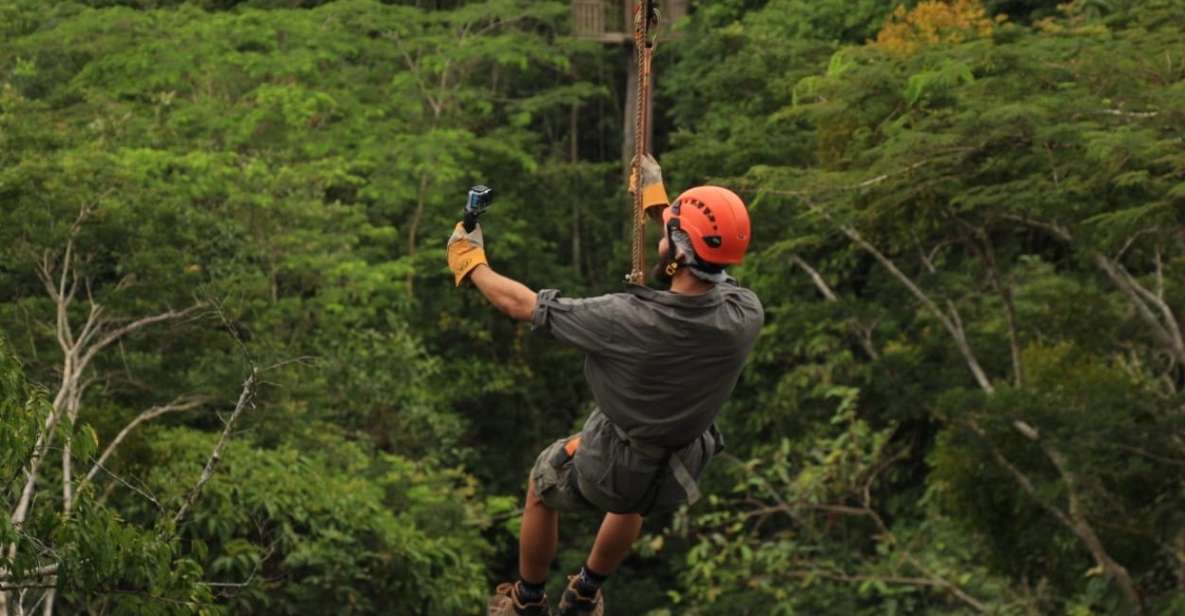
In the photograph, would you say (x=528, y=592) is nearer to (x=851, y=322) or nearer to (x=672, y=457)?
(x=672, y=457)

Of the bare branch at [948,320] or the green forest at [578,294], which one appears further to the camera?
the bare branch at [948,320]

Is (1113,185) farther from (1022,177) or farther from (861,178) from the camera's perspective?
(861,178)

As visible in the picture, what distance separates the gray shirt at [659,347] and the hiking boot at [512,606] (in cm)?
82

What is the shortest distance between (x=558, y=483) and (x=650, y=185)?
35.5 inches

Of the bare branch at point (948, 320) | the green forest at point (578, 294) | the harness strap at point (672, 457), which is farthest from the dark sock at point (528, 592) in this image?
the bare branch at point (948, 320)

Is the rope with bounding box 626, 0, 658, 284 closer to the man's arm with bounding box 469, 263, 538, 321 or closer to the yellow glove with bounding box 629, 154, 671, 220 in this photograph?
the yellow glove with bounding box 629, 154, 671, 220

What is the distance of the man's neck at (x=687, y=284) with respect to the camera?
5965 mm

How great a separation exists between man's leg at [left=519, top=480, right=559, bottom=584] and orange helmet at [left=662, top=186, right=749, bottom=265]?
998 millimetres

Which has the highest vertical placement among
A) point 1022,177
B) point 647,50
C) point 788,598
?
point 647,50

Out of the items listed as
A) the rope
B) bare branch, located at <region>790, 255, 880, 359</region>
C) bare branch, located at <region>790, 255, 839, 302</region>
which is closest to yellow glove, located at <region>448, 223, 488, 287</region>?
the rope

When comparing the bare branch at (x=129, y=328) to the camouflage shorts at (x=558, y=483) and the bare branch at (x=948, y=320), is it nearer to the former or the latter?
the bare branch at (x=948, y=320)

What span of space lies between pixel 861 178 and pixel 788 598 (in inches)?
188

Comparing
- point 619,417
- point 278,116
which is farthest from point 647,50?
point 278,116

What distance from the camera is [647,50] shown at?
644cm
